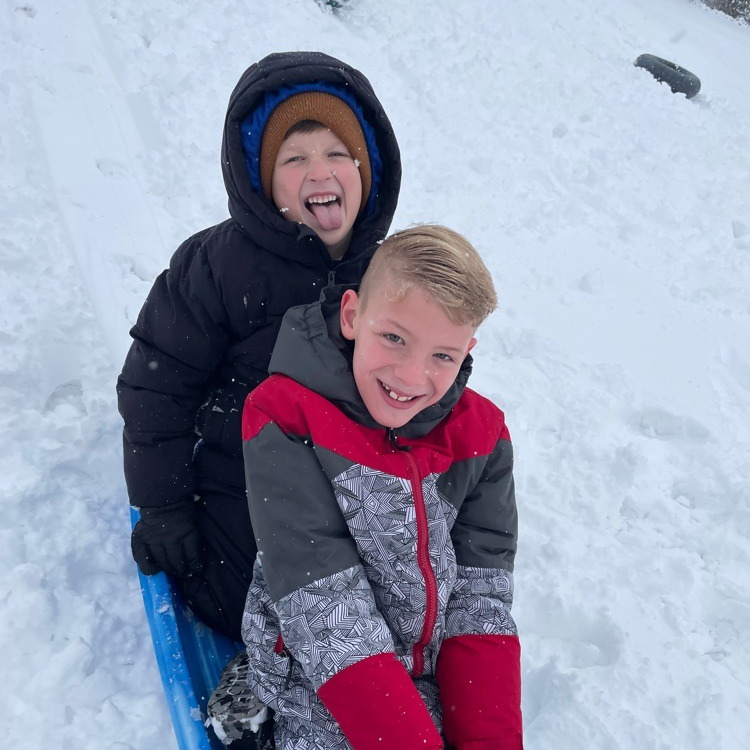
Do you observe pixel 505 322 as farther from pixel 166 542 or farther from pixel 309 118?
pixel 166 542

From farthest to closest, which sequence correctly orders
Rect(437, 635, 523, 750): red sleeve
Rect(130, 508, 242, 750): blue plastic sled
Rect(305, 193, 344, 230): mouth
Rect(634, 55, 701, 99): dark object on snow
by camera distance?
1. Rect(634, 55, 701, 99): dark object on snow
2. Rect(305, 193, 344, 230): mouth
3. Rect(130, 508, 242, 750): blue plastic sled
4. Rect(437, 635, 523, 750): red sleeve

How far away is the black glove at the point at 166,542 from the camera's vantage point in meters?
2.15

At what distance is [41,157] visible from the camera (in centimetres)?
386

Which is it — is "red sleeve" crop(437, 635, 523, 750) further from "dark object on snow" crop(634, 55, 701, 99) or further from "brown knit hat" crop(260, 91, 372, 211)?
"dark object on snow" crop(634, 55, 701, 99)

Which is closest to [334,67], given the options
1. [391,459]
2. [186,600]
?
[391,459]

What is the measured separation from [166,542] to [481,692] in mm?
1059

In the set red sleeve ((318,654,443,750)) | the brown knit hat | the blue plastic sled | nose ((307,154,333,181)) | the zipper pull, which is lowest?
the blue plastic sled

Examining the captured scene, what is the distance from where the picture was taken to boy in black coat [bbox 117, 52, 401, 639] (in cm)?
209

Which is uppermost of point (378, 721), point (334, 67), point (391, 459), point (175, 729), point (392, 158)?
point (334, 67)

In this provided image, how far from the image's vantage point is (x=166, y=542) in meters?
2.14

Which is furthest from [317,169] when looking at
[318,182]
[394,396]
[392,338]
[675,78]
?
[675,78]

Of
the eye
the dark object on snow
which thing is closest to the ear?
the eye

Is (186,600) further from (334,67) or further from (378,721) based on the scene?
(334,67)

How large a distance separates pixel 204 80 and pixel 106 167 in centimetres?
164
